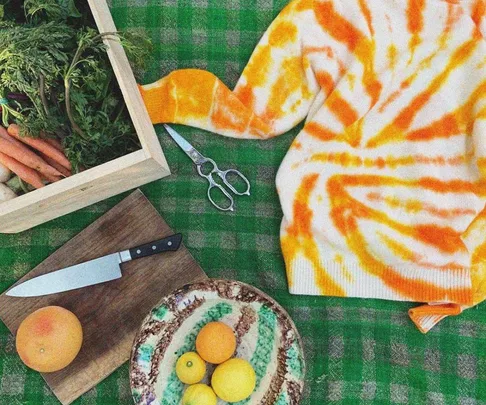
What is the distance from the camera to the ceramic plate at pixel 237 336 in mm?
781

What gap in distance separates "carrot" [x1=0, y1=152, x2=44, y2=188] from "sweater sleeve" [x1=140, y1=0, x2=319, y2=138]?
200 mm

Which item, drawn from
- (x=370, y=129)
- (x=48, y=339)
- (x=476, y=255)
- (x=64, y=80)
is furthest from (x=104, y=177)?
(x=476, y=255)

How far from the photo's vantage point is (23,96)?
0.76 meters

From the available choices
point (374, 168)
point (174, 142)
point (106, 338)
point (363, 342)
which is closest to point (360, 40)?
point (374, 168)

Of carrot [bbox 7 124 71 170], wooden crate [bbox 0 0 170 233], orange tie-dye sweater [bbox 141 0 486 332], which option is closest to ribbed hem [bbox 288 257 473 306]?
orange tie-dye sweater [bbox 141 0 486 332]

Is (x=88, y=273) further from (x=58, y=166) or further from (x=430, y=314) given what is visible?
(x=430, y=314)

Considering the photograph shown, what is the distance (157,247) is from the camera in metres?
0.87

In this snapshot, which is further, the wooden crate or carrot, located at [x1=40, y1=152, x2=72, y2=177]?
carrot, located at [x1=40, y1=152, x2=72, y2=177]

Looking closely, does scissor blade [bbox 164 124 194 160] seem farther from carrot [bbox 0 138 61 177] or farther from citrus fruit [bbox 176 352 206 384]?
citrus fruit [bbox 176 352 206 384]

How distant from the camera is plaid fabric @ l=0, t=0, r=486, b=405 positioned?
872 mm

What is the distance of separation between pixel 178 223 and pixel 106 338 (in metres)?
0.20

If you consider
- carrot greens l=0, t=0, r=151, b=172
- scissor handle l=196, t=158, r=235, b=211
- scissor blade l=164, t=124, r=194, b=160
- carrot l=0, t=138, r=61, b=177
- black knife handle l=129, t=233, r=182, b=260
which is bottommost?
black knife handle l=129, t=233, r=182, b=260

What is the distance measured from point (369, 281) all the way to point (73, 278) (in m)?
0.44

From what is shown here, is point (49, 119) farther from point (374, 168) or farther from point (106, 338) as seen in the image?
point (374, 168)
